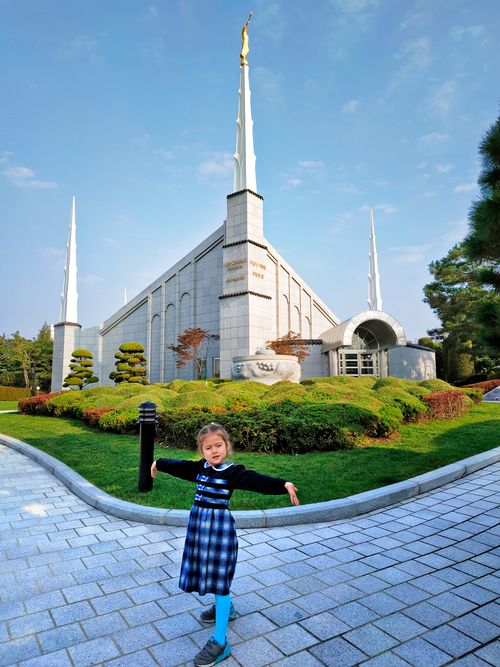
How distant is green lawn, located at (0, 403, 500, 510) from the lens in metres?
5.66

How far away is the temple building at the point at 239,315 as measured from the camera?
23828mm

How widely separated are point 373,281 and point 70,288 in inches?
1131

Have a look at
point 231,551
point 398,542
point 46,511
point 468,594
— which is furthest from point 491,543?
point 46,511

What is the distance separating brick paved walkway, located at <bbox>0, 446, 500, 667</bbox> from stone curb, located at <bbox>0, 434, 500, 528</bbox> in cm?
13

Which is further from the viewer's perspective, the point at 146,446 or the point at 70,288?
the point at 70,288

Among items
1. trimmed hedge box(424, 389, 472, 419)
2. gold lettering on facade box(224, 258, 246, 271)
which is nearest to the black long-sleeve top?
trimmed hedge box(424, 389, 472, 419)

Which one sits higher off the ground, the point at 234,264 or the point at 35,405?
the point at 234,264

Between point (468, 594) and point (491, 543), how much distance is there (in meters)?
1.31

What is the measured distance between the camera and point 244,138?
26.6 m

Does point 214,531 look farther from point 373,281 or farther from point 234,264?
point 373,281

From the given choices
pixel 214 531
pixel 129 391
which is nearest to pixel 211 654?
pixel 214 531

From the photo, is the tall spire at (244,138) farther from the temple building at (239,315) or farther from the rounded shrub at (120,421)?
the rounded shrub at (120,421)

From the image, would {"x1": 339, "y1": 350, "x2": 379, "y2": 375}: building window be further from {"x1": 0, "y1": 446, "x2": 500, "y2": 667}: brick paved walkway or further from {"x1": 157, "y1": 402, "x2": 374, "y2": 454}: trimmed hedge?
{"x1": 0, "y1": 446, "x2": 500, "y2": 667}: brick paved walkway

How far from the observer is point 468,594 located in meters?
3.29
